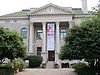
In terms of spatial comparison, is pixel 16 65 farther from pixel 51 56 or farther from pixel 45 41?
pixel 51 56

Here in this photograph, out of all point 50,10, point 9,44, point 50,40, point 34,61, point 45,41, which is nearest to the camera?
point 9,44

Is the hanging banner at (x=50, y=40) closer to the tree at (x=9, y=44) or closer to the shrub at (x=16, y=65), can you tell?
the shrub at (x=16, y=65)

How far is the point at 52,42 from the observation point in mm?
42094

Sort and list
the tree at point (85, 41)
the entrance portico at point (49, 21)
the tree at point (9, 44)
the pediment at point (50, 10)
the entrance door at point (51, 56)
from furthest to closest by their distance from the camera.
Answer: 1. the entrance door at point (51, 56)
2. the pediment at point (50, 10)
3. the entrance portico at point (49, 21)
4. the tree at point (9, 44)
5. the tree at point (85, 41)

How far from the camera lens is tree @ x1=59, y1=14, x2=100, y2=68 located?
15617 millimetres

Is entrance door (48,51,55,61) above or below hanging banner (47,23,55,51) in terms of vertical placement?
below

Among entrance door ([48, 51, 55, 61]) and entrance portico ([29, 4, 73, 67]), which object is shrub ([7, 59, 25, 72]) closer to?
entrance portico ([29, 4, 73, 67])

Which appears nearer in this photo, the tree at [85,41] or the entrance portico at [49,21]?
the tree at [85,41]

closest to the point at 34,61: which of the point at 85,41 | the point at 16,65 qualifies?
the point at 16,65

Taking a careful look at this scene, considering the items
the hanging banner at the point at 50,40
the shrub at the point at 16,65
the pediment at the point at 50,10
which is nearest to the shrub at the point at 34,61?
the hanging banner at the point at 50,40

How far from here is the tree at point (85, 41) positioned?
15.6 meters

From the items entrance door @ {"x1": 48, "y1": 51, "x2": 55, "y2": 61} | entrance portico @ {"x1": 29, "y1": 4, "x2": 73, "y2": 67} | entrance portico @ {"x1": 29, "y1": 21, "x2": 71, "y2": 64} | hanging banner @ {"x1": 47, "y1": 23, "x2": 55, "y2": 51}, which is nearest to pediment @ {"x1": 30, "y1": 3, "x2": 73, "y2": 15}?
entrance portico @ {"x1": 29, "y1": 4, "x2": 73, "y2": 67}

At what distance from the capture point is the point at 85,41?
51.9 ft


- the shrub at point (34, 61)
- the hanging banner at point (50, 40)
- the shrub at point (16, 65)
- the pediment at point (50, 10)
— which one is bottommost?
the shrub at point (34, 61)
